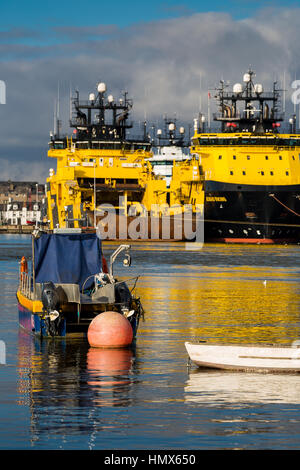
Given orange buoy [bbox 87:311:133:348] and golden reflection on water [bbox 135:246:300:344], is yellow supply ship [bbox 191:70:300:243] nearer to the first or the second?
golden reflection on water [bbox 135:246:300:344]

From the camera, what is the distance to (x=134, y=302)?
94.5 feet

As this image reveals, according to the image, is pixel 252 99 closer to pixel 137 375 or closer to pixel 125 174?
pixel 125 174

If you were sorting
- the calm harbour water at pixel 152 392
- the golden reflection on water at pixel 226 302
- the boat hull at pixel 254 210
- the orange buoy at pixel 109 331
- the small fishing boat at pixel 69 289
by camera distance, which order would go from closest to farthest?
1. the calm harbour water at pixel 152 392
2. the orange buoy at pixel 109 331
3. the small fishing boat at pixel 69 289
4. the golden reflection on water at pixel 226 302
5. the boat hull at pixel 254 210

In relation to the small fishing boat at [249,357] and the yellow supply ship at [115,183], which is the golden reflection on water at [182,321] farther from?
the yellow supply ship at [115,183]

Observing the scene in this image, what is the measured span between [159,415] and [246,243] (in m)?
87.5

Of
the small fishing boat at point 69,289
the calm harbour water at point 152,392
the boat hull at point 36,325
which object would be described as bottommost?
the calm harbour water at point 152,392

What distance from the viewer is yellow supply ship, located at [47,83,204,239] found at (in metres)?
115

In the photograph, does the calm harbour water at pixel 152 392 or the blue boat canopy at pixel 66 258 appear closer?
the calm harbour water at pixel 152 392

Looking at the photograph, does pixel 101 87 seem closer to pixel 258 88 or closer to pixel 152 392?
pixel 258 88

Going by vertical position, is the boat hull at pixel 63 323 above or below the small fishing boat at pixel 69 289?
below

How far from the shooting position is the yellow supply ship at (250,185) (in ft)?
322

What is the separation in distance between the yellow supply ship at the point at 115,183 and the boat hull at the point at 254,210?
8.14 meters

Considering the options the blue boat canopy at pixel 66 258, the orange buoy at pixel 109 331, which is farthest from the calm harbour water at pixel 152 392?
the blue boat canopy at pixel 66 258

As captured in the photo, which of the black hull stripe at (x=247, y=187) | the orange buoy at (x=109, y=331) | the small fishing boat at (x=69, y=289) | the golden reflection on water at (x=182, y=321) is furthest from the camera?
the black hull stripe at (x=247, y=187)
